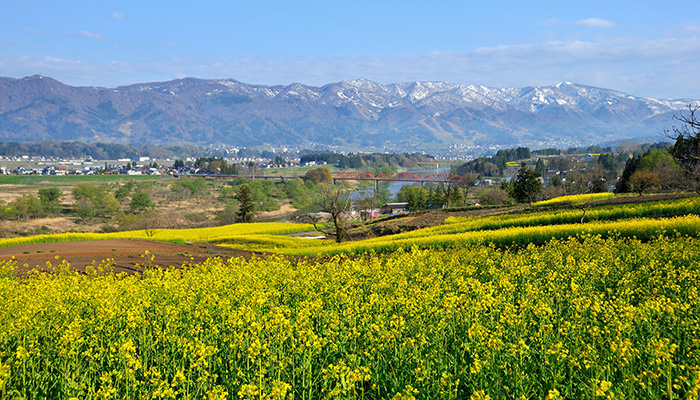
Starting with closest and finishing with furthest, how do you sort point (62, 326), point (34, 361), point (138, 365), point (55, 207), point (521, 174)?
point (138, 365)
point (34, 361)
point (62, 326)
point (521, 174)
point (55, 207)

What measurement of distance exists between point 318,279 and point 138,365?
20.8 ft

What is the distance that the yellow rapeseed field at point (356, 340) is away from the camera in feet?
19.6

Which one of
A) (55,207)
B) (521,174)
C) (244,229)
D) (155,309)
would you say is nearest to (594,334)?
(155,309)

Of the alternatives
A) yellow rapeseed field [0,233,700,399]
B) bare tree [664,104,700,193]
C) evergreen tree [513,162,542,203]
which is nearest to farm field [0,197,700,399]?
yellow rapeseed field [0,233,700,399]

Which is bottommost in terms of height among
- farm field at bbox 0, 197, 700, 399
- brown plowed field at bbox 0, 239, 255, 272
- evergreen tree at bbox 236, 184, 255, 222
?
evergreen tree at bbox 236, 184, 255, 222

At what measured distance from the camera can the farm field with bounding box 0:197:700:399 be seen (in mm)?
6008

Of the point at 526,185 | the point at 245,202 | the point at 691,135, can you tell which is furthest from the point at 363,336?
the point at 526,185

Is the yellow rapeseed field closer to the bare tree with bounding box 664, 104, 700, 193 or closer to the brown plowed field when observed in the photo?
the brown plowed field

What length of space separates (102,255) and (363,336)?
23.0 meters

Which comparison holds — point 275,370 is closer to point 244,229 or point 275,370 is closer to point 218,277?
point 218,277

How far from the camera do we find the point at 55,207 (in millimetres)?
118938

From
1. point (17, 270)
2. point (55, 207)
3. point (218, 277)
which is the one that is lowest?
point (55, 207)

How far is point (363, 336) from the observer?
25.6 feet

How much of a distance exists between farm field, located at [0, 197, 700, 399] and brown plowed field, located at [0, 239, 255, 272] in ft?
31.0
